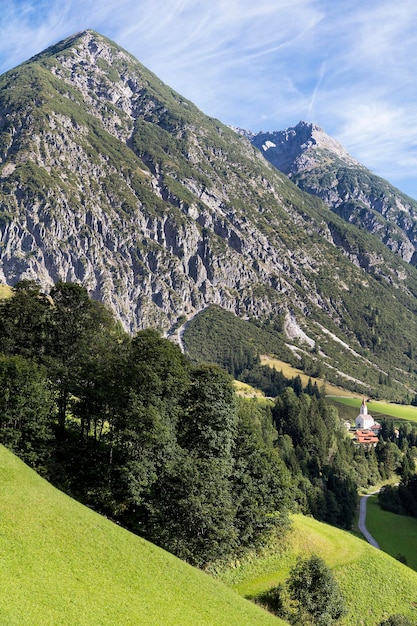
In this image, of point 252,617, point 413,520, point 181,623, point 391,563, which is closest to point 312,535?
point 391,563

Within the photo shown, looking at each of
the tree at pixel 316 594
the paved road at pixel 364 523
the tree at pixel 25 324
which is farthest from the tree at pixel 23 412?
the paved road at pixel 364 523

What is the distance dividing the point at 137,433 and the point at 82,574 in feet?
60.1

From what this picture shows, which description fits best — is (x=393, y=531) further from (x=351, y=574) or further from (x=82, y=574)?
(x=82, y=574)

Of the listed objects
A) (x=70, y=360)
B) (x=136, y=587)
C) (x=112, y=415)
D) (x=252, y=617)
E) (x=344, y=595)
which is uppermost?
(x=70, y=360)

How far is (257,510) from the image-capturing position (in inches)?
2201

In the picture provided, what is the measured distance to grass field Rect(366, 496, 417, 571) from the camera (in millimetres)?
95294

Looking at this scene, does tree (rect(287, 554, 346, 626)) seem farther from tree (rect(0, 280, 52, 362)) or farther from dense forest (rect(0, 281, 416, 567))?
tree (rect(0, 280, 52, 362))

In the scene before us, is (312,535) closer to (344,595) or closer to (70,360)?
(344,595)

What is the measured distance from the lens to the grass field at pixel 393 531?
95.3 meters

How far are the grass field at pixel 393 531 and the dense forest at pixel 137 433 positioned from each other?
41.7 metres

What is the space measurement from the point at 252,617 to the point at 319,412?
13829 centimetres

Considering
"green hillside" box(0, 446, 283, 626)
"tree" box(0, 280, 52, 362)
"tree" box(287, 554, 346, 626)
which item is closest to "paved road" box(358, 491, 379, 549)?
"tree" box(287, 554, 346, 626)

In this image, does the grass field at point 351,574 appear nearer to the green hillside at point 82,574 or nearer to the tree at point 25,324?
the green hillside at point 82,574

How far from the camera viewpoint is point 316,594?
4597cm
